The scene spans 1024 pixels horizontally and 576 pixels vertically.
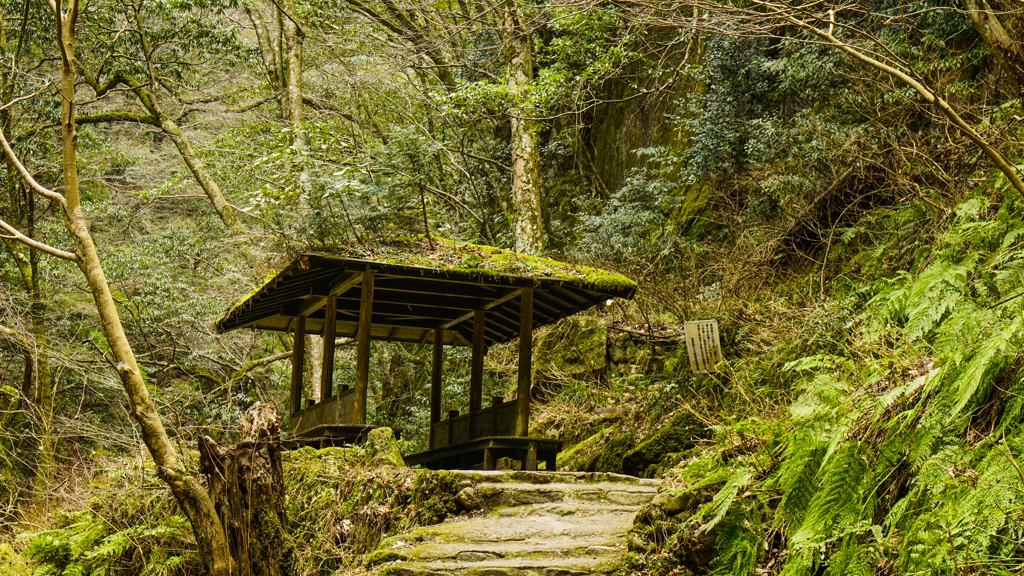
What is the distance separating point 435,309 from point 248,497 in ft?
16.3

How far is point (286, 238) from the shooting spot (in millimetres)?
8648

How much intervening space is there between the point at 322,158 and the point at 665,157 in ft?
19.8

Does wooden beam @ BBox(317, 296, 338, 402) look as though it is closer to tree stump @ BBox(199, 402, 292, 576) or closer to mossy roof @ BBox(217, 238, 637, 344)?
mossy roof @ BBox(217, 238, 637, 344)

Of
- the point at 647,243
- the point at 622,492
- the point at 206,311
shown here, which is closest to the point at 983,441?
the point at 622,492

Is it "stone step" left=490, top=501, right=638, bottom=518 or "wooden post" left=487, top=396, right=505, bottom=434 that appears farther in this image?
"wooden post" left=487, top=396, right=505, bottom=434

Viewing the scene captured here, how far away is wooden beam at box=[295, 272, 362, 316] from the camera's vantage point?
8.77 meters

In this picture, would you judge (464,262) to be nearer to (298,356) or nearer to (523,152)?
(298,356)

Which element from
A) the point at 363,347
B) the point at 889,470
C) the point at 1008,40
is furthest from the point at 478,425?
the point at 1008,40

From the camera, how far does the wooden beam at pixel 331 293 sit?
877 centimetres

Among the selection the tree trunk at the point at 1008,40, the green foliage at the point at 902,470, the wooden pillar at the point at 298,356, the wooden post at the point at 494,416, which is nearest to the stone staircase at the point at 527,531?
the green foliage at the point at 902,470

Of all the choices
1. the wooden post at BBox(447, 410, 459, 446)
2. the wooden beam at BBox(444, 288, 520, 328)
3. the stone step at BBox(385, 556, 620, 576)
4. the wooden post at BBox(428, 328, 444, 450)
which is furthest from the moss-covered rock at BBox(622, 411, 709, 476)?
the stone step at BBox(385, 556, 620, 576)

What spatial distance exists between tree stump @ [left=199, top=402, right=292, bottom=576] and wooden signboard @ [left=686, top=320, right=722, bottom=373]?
15.4 feet

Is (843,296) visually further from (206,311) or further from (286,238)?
(206,311)

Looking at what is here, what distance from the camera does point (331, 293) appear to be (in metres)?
9.27
